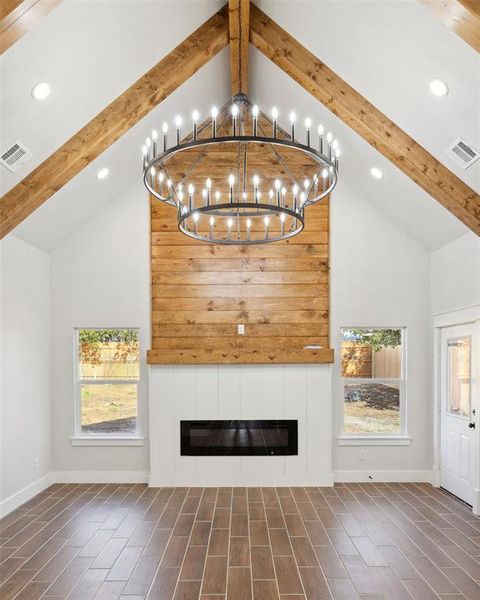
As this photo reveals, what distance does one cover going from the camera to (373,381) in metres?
6.93

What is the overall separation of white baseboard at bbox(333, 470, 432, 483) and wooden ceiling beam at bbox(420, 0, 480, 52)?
17.0ft

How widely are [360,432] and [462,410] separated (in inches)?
53.7

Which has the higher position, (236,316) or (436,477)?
(236,316)

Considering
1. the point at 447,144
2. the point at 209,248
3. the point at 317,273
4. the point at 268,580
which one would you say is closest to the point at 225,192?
the point at 209,248

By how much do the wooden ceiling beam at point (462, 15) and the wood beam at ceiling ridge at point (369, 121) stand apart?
1.71 metres

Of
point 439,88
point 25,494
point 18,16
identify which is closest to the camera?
point 18,16

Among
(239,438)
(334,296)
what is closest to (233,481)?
(239,438)

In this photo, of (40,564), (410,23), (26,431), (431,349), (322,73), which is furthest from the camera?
(431,349)

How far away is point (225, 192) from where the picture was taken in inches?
280

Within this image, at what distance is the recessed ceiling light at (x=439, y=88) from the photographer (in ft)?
13.2

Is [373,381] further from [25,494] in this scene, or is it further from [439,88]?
[25,494]

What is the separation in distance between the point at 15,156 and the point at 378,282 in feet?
14.9

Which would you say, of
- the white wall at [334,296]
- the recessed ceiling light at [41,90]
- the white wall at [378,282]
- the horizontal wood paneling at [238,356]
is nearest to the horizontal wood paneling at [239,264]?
the white wall at [334,296]

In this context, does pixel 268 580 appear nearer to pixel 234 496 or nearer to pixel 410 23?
pixel 234 496
